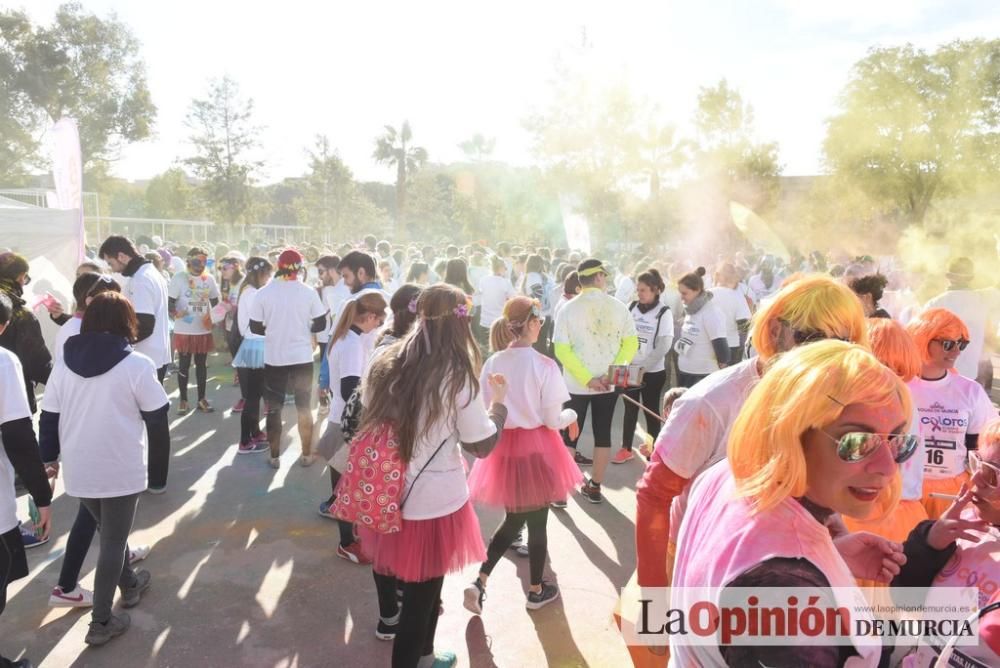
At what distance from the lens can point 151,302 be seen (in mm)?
5625

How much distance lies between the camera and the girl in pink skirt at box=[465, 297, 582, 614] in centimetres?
368

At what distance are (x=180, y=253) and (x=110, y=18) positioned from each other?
74.7 ft

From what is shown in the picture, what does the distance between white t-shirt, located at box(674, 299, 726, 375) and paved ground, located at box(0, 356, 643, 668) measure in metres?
1.40

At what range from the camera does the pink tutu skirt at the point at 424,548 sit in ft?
8.80

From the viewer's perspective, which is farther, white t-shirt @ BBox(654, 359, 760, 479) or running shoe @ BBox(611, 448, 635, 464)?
running shoe @ BBox(611, 448, 635, 464)

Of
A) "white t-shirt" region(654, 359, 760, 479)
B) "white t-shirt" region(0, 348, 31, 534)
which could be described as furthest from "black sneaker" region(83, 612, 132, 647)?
"white t-shirt" region(654, 359, 760, 479)

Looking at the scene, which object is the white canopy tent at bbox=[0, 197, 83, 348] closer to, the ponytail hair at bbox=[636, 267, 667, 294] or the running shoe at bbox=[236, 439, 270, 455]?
the running shoe at bbox=[236, 439, 270, 455]

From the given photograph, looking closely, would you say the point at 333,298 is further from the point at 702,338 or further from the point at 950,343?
the point at 950,343

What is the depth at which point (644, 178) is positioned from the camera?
30719mm

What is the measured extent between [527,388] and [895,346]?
1.96 metres

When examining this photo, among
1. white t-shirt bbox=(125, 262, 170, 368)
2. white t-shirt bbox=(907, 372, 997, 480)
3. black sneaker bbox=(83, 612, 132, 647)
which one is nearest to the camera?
white t-shirt bbox=(907, 372, 997, 480)

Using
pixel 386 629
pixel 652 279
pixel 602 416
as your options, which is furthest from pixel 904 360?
pixel 652 279

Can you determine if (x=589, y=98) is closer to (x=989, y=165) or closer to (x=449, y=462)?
(x=989, y=165)

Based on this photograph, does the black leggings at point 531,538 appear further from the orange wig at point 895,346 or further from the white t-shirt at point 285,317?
the white t-shirt at point 285,317
